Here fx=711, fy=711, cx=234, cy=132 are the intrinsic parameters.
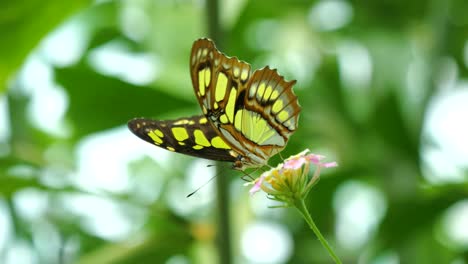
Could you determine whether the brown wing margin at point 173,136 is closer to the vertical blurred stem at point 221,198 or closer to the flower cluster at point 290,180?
the flower cluster at point 290,180

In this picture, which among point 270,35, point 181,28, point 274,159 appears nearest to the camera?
point 274,159

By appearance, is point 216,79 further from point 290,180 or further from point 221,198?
point 221,198

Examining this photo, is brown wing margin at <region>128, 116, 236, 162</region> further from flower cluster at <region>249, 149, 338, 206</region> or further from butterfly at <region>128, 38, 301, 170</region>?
flower cluster at <region>249, 149, 338, 206</region>

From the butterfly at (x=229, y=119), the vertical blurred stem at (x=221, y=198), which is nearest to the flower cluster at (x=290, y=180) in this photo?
the butterfly at (x=229, y=119)

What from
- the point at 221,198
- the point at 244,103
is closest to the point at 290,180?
the point at 244,103

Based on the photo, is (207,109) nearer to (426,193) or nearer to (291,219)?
(426,193)

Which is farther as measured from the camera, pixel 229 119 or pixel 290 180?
pixel 229 119

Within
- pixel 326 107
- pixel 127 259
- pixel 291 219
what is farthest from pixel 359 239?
pixel 127 259
